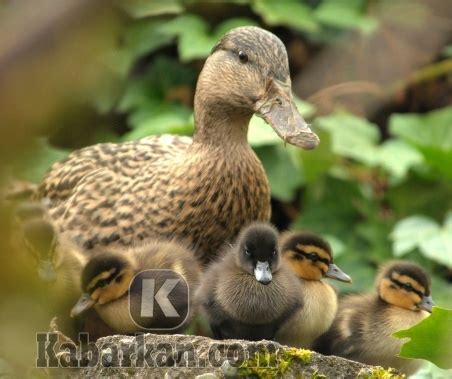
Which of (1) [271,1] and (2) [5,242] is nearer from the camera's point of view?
(2) [5,242]

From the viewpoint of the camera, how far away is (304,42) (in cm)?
688

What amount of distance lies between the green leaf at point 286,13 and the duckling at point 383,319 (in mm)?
3015

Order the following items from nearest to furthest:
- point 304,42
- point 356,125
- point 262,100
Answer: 1. point 262,100
2. point 356,125
3. point 304,42

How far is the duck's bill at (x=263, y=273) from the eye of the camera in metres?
2.86

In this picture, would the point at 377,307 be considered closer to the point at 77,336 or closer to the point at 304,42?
the point at 77,336

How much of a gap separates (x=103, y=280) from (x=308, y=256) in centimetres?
78

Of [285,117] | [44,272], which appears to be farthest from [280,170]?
[44,272]

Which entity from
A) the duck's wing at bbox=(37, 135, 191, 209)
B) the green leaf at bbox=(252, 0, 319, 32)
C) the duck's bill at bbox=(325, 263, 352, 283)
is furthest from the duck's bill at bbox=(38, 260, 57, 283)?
the green leaf at bbox=(252, 0, 319, 32)

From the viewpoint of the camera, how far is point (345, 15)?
652 centimetres

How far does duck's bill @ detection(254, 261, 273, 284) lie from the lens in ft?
9.37

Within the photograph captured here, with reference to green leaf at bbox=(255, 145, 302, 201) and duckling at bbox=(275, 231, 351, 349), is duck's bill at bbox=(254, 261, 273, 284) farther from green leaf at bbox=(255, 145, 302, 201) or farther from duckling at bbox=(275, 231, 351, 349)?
green leaf at bbox=(255, 145, 302, 201)

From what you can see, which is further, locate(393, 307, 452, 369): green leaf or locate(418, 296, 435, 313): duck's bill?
locate(418, 296, 435, 313): duck's bill

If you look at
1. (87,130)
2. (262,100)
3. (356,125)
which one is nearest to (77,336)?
(262,100)

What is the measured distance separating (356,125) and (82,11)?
19.2ft
